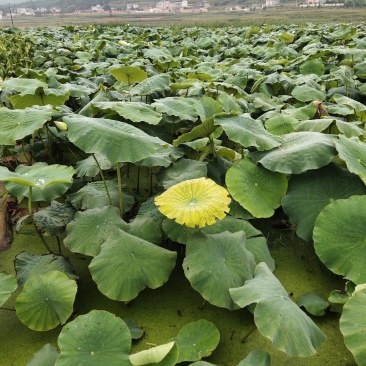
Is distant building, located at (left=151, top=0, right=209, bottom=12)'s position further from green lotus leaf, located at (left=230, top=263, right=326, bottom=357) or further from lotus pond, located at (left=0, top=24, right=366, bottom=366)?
green lotus leaf, located at (left=230, top=263, right=326, bottom=357)

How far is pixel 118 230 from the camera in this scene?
5.38 feet

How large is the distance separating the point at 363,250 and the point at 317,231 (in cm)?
17

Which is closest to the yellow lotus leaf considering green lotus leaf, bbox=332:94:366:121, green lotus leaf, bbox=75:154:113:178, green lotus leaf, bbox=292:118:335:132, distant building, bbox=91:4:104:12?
green lotus leaf, bbox=75:154:113:178

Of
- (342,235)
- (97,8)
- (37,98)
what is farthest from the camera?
(97,8)

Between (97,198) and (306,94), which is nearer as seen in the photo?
(97,198)

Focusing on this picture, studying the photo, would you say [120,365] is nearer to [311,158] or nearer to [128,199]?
[128,199]

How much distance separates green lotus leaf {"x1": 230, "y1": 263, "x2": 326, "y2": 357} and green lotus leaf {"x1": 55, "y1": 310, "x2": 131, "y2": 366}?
0.37 meters

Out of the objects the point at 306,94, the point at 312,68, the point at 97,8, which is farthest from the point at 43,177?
the point at 97,8

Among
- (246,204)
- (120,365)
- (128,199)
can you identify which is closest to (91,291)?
(128,199)

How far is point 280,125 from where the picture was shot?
2463 mm

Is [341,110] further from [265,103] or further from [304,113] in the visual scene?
[265,103]

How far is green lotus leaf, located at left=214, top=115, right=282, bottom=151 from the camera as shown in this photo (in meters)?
1.89

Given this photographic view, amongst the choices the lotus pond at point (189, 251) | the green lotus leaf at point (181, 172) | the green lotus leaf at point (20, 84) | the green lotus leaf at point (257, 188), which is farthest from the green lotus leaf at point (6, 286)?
the green lotus leaf at point (20, 84)

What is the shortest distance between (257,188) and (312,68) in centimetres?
300
